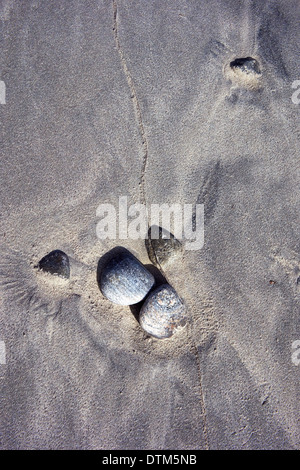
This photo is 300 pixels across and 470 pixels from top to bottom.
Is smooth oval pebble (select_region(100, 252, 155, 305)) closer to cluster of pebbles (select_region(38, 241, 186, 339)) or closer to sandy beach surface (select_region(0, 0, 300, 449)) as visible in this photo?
cluster of pebbles (select_region(38, 241, 186, 339))

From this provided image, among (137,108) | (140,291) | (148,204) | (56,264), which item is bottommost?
(140,291)

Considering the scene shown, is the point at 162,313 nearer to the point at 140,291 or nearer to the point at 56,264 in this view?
the point at 140,291

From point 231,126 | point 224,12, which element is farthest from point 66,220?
point 224,12

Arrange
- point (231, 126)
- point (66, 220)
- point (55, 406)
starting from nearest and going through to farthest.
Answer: point (55, 406), point (66, 220), point (231, 126)

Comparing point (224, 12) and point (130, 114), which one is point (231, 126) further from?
point (224, 12)

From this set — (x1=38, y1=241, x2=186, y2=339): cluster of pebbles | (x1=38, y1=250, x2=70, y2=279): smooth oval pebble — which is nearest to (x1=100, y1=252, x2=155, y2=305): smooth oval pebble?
(x1=38, y1=241, x2=186, y2=339): cluster of pebbles

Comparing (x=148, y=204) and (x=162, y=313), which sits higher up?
(x=148, y=204)

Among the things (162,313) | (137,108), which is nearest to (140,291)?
(162,313)

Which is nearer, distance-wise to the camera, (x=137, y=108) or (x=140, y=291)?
(x=140, y=291)
